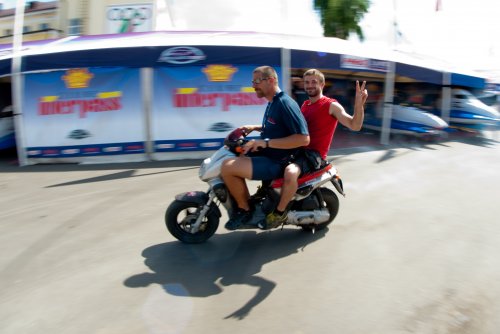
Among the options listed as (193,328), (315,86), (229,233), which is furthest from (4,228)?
(315,86)

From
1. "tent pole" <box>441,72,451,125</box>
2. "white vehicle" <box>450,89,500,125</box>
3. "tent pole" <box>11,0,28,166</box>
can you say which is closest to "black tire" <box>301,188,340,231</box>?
"tent pole" <box>11,0,28,166</box>

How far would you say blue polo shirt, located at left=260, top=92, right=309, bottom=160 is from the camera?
12.9ft

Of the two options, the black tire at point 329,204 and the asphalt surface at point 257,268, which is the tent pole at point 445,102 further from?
the black tire at point 329,204

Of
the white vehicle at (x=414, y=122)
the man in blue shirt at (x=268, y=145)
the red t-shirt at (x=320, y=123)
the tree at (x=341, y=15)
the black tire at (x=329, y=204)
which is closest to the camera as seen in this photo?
the man in blue shirt at (x=268, y=145)

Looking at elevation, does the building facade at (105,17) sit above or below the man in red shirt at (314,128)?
above

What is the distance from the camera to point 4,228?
17.2 feet

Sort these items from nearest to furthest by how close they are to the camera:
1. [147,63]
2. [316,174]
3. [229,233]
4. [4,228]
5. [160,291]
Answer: [160,291] < [316,174] < [229,233] < [4,228] < [147,63]

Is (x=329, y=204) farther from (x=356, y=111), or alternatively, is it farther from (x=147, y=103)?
(x=147, y=103)

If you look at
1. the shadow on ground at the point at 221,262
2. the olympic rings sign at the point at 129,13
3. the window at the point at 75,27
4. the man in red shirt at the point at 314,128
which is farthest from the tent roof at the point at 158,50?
the window at the point at 75,27

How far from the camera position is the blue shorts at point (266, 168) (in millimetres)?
4027

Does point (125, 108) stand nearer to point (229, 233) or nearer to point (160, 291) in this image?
point (229, 233)

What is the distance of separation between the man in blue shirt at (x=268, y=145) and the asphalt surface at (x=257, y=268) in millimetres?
577

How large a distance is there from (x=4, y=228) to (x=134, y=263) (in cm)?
224

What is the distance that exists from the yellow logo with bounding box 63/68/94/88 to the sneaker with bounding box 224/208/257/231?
650 cm
